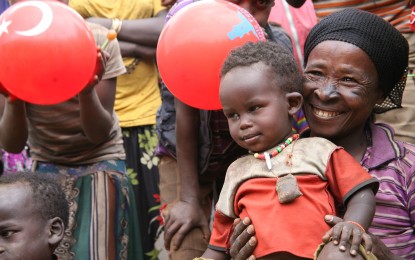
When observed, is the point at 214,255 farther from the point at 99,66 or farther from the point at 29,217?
the point at 99,66

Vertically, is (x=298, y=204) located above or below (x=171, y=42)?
below

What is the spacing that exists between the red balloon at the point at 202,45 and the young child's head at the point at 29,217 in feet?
2.41

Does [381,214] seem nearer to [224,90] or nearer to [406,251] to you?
[406,251]

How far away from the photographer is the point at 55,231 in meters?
3.65

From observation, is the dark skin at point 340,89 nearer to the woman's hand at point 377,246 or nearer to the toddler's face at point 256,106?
the toddler's face at point 256,106

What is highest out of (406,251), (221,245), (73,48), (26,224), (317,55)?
(73,48)

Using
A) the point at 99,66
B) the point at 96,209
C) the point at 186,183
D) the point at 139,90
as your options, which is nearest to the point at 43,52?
the point at 99,66

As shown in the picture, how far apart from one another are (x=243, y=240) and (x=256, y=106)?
51 cm

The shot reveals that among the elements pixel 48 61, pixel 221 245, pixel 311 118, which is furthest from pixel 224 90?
pixel 48 61

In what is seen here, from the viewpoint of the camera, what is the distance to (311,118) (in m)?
3.40

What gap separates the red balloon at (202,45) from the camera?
3471mm

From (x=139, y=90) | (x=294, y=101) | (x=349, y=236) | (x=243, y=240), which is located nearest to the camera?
(x=349, y=236)

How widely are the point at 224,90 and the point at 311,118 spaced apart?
393 millimetres

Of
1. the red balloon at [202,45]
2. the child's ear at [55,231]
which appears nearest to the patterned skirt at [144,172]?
the child's ear at [55,231]
